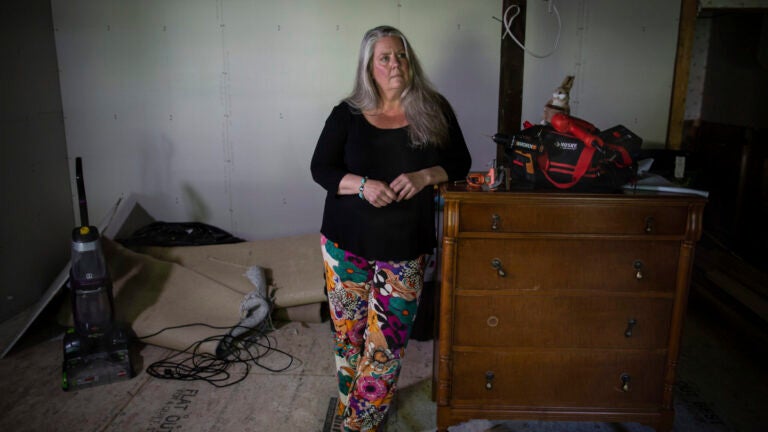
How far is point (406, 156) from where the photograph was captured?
6.09 feet

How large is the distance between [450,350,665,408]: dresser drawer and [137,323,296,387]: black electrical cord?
3.38 feet

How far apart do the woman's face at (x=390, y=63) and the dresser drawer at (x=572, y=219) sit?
457 mm

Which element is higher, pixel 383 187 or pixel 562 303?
pixel 383 187

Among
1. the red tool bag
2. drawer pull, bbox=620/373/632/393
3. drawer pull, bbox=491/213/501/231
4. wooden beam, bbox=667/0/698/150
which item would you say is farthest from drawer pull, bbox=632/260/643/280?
wooden beam, bbox=667/0/698/150

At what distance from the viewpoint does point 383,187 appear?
1.77 meters

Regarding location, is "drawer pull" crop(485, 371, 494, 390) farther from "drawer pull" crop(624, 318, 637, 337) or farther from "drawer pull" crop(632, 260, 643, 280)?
"drawer pull" crop(632, 260, 643, 280)

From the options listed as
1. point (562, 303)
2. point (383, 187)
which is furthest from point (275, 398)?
point (562, 303)

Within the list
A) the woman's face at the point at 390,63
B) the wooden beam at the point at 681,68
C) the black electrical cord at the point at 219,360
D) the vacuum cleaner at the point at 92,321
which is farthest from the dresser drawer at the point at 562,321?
the wooden beam at the point at 681,68

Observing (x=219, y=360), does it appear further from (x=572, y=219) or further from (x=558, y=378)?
(x=572, y=219)

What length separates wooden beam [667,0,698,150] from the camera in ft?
10.5

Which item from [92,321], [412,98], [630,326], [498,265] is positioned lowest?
[92,321]

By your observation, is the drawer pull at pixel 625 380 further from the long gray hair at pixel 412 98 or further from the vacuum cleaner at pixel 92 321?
the vacuum cleaner at pixel 92 321

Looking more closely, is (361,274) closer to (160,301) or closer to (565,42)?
(160,301)

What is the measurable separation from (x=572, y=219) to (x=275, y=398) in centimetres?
143
